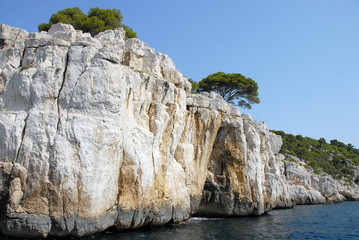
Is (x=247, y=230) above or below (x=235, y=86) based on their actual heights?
below

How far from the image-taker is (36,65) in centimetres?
2005

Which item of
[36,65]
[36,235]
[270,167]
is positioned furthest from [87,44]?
[270,167]

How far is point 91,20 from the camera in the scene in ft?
108

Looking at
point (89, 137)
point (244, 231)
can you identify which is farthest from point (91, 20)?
point (244, 231)

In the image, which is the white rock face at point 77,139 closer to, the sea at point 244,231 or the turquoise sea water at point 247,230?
the sea at point 244,231

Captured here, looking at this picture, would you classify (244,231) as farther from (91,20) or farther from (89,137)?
(91,20)

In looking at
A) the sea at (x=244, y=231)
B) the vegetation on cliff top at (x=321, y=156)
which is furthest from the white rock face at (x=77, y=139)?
the vegetation on cliff top at (x=321, y=156)

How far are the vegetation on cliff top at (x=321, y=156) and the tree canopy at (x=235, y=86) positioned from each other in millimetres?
24265

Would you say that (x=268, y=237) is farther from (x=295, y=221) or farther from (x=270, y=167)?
(x=270, y=167)

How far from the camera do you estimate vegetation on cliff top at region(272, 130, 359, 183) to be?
7231 cm

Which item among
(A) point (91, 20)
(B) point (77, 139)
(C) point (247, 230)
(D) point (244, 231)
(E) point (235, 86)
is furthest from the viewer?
(E) point (235, 86)

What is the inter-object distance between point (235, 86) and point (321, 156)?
40.3 metres

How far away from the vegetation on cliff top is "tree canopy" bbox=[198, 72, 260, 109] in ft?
79.6

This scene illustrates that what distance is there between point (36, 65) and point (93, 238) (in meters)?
10.6
